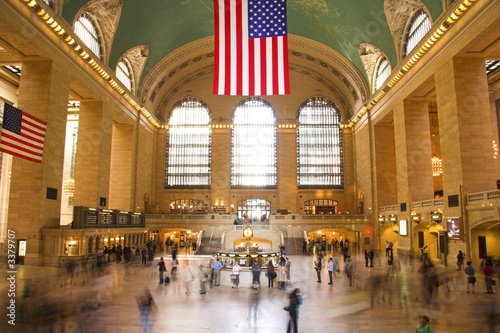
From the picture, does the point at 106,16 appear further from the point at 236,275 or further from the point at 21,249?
the point at 236,275

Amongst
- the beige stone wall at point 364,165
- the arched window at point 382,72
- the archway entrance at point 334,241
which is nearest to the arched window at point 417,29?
the arched window at point 382,72

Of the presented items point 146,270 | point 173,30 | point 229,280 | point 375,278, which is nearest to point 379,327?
point 375,278

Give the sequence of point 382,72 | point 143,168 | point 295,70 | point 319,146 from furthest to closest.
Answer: point 319,146 < point 295,70 < point 143,168 < point 382,72

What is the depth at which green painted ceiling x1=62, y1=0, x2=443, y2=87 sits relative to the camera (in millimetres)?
28094

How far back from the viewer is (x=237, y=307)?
11.0m

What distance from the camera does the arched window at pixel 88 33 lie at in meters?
24.5

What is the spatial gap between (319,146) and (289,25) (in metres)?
14.2

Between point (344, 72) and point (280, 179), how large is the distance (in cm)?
1284

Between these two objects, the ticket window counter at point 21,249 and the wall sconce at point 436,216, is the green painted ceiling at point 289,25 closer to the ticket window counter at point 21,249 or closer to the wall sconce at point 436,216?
the wall sconce at point 436,216

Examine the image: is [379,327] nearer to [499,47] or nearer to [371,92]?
[499,47]

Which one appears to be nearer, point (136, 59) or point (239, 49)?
point (239, 49)

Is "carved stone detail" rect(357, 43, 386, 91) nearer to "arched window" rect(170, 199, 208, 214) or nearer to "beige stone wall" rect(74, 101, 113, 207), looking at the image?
"beige stone wall" rect(74, 101, 113, 207)

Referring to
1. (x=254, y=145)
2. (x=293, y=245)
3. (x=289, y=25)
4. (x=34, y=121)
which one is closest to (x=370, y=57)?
(x=289, y=25)

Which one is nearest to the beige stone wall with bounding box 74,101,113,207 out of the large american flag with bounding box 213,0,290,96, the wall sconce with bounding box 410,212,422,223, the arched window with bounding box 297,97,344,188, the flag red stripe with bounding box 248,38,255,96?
the large american flag with bounding box 213,0,290,96
